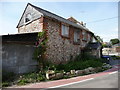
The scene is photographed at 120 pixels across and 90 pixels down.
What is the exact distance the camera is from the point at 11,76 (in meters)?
7.71

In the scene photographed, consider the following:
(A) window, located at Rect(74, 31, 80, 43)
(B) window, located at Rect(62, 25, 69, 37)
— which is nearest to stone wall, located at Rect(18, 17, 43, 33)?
(B) window, located at Rect(62, 25, 69, 37)

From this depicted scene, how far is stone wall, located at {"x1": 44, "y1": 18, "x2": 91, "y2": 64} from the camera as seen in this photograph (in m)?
11.0

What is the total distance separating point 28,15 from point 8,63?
7.61m

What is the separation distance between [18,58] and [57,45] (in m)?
4.75

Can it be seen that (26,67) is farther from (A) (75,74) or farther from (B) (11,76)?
(A) (75,74)

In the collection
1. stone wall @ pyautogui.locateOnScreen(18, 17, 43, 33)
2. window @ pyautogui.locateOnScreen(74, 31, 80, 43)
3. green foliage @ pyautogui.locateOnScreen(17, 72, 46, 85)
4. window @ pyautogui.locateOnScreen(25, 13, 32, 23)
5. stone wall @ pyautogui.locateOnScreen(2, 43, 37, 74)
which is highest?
window @ pyautogui.locateOnScreen(25, 13, 32, 23)

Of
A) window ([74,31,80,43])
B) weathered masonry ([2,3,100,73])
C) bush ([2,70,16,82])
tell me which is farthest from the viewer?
window ([74,31,80,43])

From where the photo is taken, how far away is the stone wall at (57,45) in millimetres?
11023

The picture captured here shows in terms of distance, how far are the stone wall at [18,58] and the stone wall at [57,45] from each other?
1.97m

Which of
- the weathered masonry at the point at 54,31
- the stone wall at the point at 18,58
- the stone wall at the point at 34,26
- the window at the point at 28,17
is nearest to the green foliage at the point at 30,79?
the stone wall at the point at 18,58

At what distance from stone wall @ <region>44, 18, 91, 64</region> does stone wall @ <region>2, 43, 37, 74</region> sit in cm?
197

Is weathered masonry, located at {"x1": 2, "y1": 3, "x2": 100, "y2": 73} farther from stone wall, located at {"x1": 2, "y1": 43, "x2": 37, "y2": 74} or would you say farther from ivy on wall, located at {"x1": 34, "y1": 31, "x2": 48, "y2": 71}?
ivy on wall, located at {"x1": 34, "y1": 31, "x2": 48, "y2": 71}

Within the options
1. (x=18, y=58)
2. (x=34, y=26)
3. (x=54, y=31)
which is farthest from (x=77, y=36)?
(x=18, y=58)

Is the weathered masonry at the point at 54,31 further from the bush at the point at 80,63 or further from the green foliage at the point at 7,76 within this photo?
the green foliage at the point at 7,76
